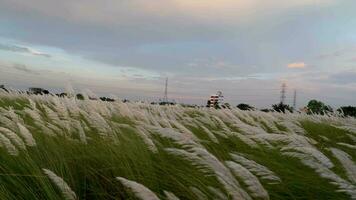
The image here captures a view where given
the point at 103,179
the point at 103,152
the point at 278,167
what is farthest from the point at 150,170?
the point at 278,167

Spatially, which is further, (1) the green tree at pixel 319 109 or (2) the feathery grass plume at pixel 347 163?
(1) the green tree at pixel 319 109

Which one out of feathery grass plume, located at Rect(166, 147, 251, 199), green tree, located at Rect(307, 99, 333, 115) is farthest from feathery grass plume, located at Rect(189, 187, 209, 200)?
green tree, located at Rect(307, 99, 333, 115)

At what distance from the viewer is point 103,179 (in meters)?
2.76

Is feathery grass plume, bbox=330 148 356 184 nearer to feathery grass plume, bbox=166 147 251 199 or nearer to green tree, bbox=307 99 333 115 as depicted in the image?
feathery grass plume, bbox=166 147 251 199

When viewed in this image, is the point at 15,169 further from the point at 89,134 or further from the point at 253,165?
the point at 253,165

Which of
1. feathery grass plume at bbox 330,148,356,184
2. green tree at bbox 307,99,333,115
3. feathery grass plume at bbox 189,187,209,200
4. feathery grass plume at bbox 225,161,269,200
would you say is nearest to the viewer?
feathery grass plume at bbox 225,161,269,200

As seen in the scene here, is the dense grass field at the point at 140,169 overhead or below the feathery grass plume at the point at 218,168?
below

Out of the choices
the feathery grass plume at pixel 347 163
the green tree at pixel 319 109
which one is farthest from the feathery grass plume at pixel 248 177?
the green tree at pixel 319 109

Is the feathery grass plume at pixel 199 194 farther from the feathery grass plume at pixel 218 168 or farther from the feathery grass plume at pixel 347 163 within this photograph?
the feathery grass plume at pixel 347 163

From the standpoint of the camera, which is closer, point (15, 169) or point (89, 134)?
point (15, 169)

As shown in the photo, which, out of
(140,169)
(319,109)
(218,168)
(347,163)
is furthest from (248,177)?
(319,109)

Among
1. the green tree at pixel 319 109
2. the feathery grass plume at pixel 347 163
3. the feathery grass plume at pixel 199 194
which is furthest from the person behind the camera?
the green tree at pixel 319 109

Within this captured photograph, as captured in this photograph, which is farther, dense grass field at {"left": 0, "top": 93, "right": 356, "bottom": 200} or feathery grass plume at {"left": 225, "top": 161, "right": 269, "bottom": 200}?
dense grass field at {"left": 0, "top": 93, "right": 356, "bottom": 200}

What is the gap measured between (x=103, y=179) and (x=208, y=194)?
83 cm
